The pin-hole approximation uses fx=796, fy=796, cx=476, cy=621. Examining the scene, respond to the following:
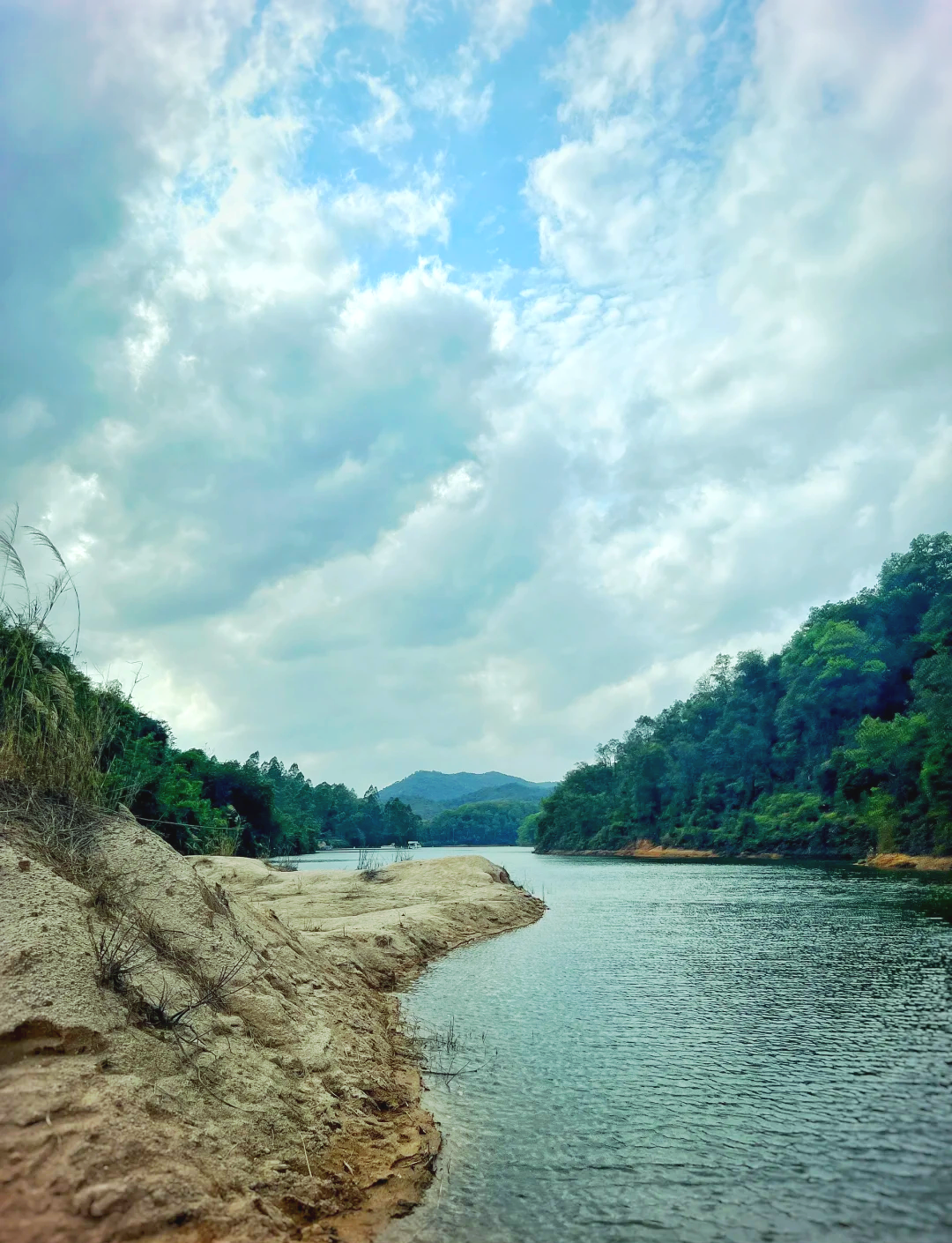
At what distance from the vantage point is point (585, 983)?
16.1 metres

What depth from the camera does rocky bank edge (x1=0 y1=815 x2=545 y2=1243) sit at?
535cm

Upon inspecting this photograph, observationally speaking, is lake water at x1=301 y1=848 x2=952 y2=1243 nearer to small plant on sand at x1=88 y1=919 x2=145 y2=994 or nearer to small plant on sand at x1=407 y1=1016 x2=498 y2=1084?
small plant on sand at x1=407 y1=1016 x2=498 y2=1084

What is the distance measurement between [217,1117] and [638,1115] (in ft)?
15.2

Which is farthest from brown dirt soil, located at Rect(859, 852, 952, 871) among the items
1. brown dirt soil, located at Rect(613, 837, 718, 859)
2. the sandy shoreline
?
brown dirt soil, located at Rect(613, 837, 718, 859)

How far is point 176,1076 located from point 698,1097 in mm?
5884

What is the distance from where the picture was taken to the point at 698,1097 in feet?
30.3

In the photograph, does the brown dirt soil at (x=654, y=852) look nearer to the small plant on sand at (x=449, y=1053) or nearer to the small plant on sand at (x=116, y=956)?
the small plant on sand at (x=449, y=1053)

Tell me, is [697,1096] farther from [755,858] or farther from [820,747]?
[820,747]

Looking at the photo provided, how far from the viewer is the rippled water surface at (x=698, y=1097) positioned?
21.5ft

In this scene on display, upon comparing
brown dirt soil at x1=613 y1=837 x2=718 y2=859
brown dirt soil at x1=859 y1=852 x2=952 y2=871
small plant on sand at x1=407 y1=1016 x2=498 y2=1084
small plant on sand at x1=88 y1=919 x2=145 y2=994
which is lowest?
brown dirt soil at x1=613 y1=837 x2=718 y2=859

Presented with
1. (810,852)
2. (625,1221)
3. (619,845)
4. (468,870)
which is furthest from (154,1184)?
(619,845)

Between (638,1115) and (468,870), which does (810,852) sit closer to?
(468,870)

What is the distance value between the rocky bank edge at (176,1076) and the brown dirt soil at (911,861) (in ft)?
153

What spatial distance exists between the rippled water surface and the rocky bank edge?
0.75m
